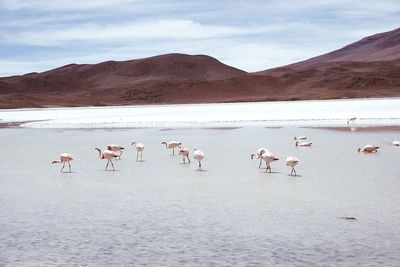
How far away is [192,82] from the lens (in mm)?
82688

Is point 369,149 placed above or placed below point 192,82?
below

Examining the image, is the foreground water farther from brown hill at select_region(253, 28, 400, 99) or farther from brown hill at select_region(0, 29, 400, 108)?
brown hill at select_region(253, 28, 400, 99)

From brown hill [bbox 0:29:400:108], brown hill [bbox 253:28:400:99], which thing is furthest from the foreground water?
brown hill [bbox 253:28:400:99]

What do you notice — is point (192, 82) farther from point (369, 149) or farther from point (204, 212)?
point (204, 212)

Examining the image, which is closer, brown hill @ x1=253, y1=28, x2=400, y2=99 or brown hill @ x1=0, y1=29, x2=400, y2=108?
brown hill @ x1=253, y1=28, x2=400, y2=99

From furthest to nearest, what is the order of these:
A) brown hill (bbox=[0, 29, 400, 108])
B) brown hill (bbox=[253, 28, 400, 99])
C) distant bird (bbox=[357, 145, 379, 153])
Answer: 1. brown hill (bbox=[0, 29, 400, 108])
2. brown hill (bbox=[253, 28, 400, 99])
3. distant bird (bbox=[357, 145, 379, 153])

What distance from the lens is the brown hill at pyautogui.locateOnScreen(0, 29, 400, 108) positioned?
6738 centimetres

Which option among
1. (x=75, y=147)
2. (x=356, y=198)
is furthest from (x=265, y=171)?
(x=75, y=147)

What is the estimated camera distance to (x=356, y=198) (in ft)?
26.1

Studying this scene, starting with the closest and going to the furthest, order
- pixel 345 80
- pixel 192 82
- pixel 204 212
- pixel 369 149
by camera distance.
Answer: pixel 204 212, pixel 369 149, pixel 345 80, pixel 192 82

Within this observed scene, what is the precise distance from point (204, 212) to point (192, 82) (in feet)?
249

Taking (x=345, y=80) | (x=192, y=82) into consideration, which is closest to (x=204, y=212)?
(x=345, y=80)

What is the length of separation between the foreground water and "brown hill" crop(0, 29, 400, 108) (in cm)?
4625

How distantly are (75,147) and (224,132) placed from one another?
5958 mm
